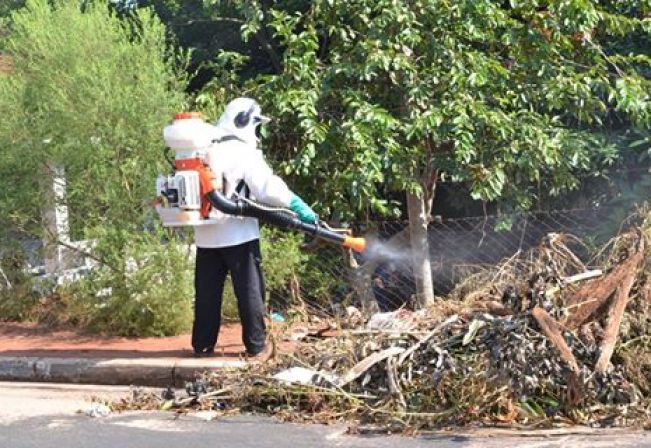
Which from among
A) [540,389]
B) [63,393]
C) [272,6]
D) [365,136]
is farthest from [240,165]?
[272,6]

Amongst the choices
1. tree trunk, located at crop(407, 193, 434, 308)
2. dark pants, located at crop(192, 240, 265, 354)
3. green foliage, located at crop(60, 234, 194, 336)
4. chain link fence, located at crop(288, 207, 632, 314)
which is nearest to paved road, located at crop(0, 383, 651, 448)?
dark pants, located at crop(192, 240, 265, 354)

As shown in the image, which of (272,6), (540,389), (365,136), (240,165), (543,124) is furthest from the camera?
(272,6)

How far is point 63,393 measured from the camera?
747cm

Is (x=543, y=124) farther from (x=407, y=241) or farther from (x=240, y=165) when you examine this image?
(x=240, y=165)

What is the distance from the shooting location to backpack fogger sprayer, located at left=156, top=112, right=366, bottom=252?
282 inches

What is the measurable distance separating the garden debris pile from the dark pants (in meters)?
0.65

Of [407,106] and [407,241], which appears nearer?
[407,106]

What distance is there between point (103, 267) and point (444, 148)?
3.12m

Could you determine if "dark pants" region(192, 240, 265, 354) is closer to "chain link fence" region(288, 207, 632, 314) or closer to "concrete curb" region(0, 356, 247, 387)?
"concrete curb" region(0, 356, 247, 387)

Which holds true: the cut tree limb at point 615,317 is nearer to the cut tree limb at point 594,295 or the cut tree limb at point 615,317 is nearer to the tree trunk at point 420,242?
the cut tree limb at point 594,295

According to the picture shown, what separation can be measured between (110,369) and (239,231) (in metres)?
1.44

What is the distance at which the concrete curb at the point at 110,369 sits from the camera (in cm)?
745

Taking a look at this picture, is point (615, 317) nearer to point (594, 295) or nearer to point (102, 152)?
point (594, 295)

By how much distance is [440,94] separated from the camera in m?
8.93
